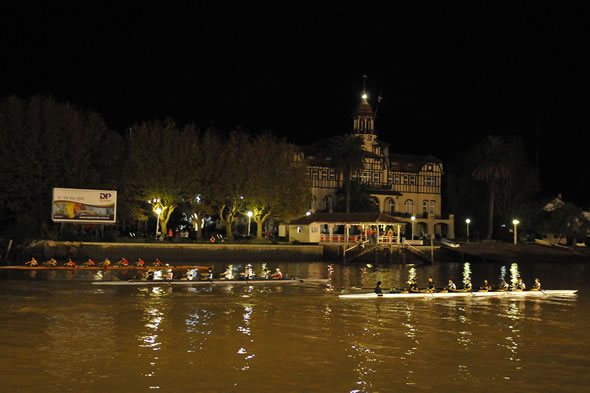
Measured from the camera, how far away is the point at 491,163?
86.4m

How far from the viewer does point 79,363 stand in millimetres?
19484

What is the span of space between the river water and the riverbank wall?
18.3 m

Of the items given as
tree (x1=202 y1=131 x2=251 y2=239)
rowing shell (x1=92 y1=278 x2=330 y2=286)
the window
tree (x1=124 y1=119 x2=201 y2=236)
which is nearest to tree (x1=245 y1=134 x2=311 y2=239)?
tree (x1=202 y1=131 x2=251 y2=239)

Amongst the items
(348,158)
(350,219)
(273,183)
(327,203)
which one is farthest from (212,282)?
(327,203)

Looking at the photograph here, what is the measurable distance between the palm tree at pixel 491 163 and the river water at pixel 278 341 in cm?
4972

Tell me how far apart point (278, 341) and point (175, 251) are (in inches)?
1522

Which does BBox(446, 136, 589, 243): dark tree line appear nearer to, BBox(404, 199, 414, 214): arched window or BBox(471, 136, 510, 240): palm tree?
BBox(471, 136, 510, 240): palm tree

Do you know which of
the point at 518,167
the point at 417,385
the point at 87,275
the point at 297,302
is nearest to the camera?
the point at 417,385

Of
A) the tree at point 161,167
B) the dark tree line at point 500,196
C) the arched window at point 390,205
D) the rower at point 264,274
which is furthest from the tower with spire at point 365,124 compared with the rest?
the rower at point 264,274

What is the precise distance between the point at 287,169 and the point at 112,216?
22.1m

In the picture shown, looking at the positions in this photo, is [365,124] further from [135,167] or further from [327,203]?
[135,167]

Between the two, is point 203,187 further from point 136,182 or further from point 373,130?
point 373,130

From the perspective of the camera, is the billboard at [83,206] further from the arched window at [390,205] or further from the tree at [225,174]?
the arched window at [390,205]

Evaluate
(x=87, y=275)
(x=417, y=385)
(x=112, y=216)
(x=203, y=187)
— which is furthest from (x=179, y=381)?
(x=203, y=187)
